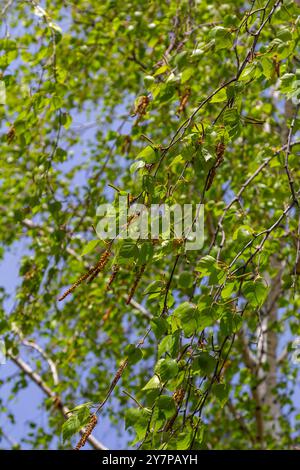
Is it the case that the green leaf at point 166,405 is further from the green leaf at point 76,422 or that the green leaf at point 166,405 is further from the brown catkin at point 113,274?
the brown catkin at point 113,274

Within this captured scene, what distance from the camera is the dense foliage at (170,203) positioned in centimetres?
150

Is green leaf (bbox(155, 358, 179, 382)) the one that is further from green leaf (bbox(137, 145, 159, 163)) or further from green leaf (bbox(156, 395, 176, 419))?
green leaf (bbox(137, 145, 159, 163))

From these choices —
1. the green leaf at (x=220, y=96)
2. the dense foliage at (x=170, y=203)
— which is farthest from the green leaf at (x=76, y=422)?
the green leaf at (x=220, y=96)

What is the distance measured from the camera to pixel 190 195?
4133 millimetres

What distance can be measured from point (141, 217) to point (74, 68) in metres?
2.62

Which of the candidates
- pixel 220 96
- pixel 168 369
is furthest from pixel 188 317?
pixel 220 96

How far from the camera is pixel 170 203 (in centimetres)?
159

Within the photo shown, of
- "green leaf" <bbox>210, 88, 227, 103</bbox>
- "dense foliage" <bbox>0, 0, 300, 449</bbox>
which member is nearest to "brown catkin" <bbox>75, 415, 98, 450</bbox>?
"dense foliage" <bbox>0, 0, 300, 449</bbox>

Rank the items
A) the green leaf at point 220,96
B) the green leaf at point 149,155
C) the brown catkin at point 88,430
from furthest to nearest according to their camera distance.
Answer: the green leaf at point 220,96 → the green leaf at point 149,155 → the brown catkin at point 88,430

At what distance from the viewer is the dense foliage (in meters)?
1.50

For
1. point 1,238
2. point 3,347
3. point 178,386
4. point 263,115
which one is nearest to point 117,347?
point 1,238

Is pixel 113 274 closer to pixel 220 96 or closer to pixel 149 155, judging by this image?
pixel 149 155

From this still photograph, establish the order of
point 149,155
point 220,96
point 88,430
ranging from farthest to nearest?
point 220,96
point 149,155
point 88,430

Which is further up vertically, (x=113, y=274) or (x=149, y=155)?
(x=149, y=155)
